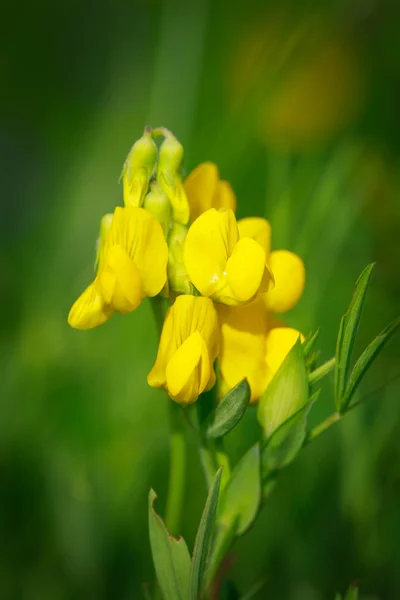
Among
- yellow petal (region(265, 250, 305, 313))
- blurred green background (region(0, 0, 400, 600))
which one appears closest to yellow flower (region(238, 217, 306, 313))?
yellow petal (region(265, 250, 305, 313))

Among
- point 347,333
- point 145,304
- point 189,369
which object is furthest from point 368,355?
point 145,304

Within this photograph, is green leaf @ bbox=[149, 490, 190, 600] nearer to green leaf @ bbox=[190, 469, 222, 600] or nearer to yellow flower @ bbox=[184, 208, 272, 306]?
green leaf @ bbox=[190, 469, 222, 600]

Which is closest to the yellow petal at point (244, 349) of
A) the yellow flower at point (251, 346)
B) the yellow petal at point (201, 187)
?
the yellow flower at point (251, 346)

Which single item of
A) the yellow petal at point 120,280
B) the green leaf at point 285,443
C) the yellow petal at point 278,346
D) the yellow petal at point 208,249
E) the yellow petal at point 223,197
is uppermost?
the yellow petal at point 223,197

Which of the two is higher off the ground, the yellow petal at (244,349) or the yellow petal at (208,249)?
the yellow petal at (208,249)

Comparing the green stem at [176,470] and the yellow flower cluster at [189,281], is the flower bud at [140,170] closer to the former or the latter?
the yellow flower cluster at [189,281]

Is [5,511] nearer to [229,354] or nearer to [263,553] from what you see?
[263,553]
